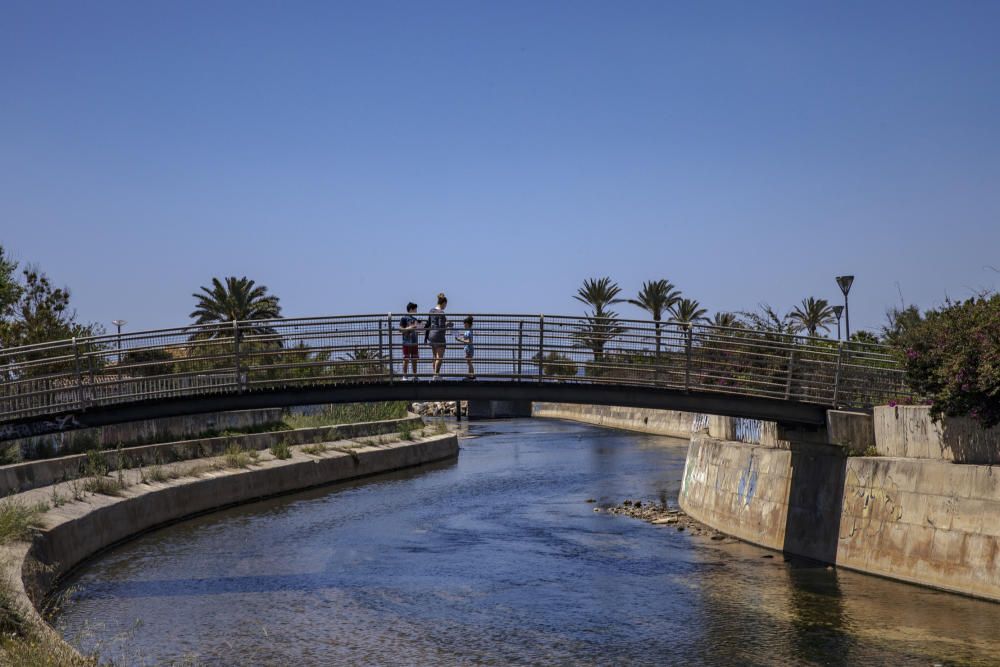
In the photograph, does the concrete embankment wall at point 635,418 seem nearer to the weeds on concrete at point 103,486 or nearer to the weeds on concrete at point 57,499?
the weeds on concrete at point 103,486

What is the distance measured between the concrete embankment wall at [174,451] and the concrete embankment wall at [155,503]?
1.44 m

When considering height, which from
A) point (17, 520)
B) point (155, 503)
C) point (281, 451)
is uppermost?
point (17, 520)

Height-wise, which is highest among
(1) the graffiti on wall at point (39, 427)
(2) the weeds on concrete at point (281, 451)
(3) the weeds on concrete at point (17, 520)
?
(1) the graffiti on wall at point (39, 427)

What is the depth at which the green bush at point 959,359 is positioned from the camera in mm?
18453

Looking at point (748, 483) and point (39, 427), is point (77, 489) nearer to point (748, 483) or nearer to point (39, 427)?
point (39, 427)

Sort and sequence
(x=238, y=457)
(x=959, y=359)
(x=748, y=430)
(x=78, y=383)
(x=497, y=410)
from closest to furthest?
(x=959, y=359) → (x=78, y=383) → (x=748, y=430) → (x=238, y=457) → (x=497, y=410)

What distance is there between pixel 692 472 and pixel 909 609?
12.4m

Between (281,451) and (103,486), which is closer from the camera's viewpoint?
(103,486)

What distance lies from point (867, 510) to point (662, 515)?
31.2 feet

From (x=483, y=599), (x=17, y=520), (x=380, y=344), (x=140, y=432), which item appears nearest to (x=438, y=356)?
(x=380, y=344)

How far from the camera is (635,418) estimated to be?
69.7 meters

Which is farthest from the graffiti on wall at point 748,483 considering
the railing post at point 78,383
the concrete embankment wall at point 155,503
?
the railing post at point 78,383

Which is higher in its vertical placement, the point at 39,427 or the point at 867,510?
the point at 39,427

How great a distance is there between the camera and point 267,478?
3497 cm
